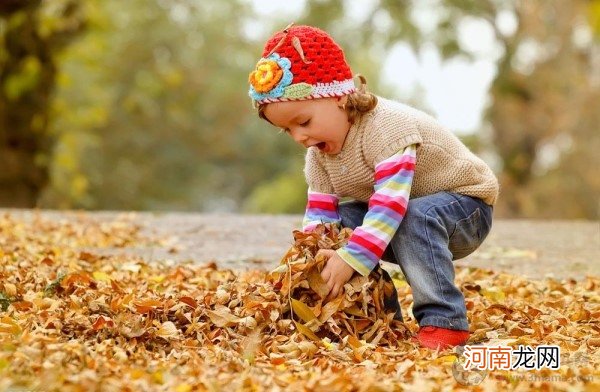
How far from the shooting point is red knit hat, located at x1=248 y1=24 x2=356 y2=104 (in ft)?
11.6

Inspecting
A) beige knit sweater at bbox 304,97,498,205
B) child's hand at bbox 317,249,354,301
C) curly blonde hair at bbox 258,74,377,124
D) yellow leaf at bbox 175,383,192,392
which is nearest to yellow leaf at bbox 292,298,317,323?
child's hand at bbox 317,249,354,301

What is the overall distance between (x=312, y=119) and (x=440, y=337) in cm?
99

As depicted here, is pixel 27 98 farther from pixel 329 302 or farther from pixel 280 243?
pixel 329 302

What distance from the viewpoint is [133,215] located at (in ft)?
26.0

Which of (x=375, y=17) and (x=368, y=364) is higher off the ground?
(x=375, y=17)

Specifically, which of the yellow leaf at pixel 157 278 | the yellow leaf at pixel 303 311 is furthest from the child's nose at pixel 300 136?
the yellow leaf at pixel 157 278

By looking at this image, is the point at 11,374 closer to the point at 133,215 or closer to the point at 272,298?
the point at 272,298

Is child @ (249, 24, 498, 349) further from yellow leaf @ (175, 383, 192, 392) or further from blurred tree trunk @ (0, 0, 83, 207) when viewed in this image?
blurred tree trunk @ (0, 0, 83, 207)

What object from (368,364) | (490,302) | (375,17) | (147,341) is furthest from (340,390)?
(375,17)

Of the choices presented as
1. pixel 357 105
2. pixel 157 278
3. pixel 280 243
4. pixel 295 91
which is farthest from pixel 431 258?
pixel 280 243

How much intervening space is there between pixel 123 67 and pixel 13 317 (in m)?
20.9

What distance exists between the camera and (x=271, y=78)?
139 inches

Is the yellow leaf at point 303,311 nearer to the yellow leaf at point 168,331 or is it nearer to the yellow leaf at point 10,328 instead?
the yellow leaf at point 168,331

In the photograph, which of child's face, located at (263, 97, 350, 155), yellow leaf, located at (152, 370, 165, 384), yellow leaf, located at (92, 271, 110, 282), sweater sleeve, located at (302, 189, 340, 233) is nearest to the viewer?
yellow leaf, located at (152, 370, 165, 384)
